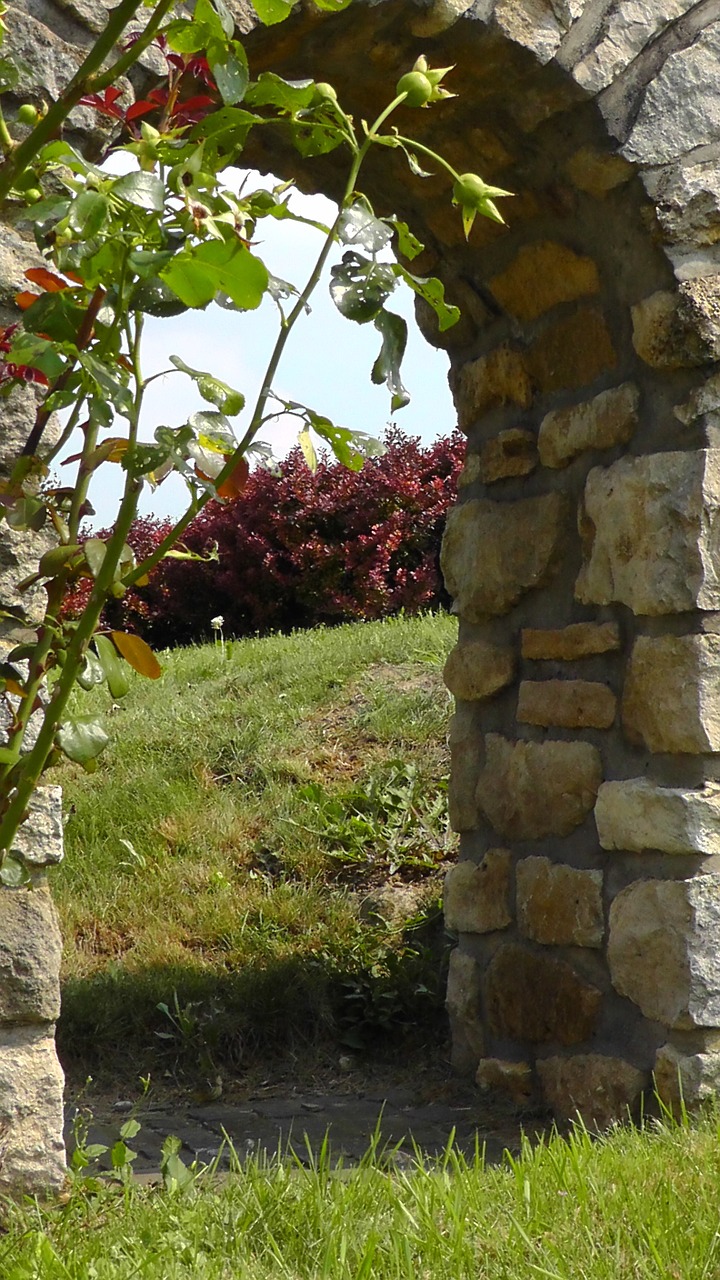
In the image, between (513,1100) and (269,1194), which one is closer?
(269,1194)

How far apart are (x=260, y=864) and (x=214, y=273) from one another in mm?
3273

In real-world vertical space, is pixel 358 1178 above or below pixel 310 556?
below

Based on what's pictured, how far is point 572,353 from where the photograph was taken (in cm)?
299

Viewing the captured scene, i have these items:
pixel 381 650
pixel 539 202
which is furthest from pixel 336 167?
pixel 381 650

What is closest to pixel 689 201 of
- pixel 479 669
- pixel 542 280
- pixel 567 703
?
pixel 542 280

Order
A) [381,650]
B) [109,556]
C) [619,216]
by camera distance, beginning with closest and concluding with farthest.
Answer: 1. [109,556]
2. [619,216]
3. [381,650]

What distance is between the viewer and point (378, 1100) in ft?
10.3

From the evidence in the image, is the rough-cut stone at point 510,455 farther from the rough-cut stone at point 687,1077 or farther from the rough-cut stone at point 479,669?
the rough-cut stone at point 687,1077

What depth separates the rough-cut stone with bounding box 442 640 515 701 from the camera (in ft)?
10.5

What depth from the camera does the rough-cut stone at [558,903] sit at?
280cm

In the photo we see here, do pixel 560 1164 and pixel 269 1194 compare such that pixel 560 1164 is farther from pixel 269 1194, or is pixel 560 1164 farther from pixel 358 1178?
pixel 269 1194

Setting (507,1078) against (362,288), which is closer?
(362,288)

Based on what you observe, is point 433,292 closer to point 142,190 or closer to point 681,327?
point 142,190

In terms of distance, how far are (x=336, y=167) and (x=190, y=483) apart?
73.4 inches
